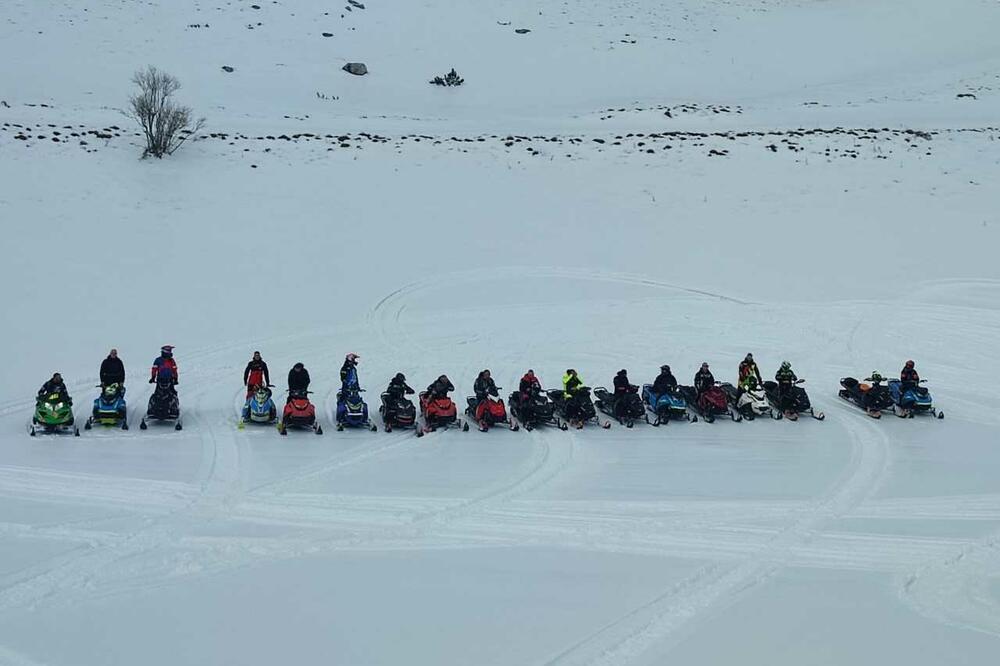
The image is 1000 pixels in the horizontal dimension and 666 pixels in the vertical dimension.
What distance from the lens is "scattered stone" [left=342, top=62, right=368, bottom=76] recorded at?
50.0 metres

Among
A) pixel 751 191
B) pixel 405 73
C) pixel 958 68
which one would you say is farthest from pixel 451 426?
pixel 958 68

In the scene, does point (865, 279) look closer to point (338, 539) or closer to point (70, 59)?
point (338, 539)

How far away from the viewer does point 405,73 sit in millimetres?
50906

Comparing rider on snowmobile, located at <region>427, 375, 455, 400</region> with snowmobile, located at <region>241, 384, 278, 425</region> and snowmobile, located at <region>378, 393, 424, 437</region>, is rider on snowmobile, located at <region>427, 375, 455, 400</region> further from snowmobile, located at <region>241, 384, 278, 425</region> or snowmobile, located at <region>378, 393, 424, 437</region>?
snowmobile, located at <region>241, 384, 278, 425</region>

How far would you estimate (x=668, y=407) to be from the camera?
1565cm

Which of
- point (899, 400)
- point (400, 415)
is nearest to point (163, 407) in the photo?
point (400, 415)

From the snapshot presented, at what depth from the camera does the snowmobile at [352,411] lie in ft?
48.9

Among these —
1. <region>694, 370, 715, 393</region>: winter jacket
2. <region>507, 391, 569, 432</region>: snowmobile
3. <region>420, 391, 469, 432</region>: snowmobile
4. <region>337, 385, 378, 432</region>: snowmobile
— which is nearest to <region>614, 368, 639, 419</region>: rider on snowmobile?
<region>507, 391, 569, 432</region>: snowmobile

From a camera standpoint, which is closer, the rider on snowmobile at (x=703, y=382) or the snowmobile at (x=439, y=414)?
the snowmobile at (x=439, y=414)

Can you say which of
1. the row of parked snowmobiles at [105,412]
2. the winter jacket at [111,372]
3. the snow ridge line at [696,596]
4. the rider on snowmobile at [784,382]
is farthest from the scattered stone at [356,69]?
the snow ridge line at [696,596]

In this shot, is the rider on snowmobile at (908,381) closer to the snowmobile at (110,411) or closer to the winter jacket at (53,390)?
the snowmobile at (110,411)

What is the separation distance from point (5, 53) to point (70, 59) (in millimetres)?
3002

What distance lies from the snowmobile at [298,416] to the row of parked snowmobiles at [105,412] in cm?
165

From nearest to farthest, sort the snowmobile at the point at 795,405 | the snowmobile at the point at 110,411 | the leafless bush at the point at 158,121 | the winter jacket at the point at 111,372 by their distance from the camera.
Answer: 1. the snowmobile at the point at 110,411
2. the winter jacket at the point at 111,372
3. the snowmobile at the point at 795,405
4. the leafless bush at the point at 158,121
